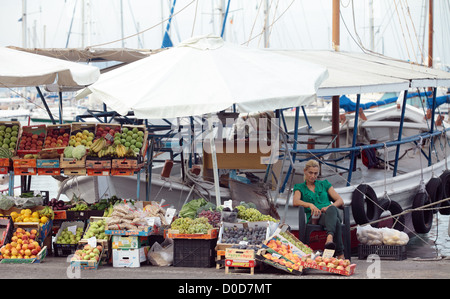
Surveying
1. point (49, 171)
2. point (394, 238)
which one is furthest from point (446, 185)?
point (49, 171)

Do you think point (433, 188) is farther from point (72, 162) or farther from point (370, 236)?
point (72, 162)

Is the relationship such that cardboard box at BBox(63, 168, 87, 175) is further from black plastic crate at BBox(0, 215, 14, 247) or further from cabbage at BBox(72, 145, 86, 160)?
black plastic crate at BBox(0, 215, 14, 247)

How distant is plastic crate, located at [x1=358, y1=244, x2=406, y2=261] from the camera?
28.5 feet

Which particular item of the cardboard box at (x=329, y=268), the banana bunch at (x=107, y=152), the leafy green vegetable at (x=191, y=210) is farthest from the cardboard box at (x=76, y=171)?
the cardboard box at (x=329, y=268)

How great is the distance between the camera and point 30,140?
9328 millimetres

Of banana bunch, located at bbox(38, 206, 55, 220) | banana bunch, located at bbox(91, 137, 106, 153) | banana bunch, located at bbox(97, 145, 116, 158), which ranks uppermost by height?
banana bunch, located at bbox(91, 137, 106, 153)

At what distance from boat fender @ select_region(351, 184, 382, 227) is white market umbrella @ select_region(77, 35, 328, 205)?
2647 millimetres

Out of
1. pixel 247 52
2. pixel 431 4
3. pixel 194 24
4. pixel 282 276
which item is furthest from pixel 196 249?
→ pixel 431 4

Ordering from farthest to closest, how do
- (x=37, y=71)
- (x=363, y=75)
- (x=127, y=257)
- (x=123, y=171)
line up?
(x=363, y=75) < (x=123, y=171) < (x=37, y=71) < (x=127, y=257)

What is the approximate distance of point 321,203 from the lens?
27.1 feet

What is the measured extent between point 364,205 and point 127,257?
13.3 feet

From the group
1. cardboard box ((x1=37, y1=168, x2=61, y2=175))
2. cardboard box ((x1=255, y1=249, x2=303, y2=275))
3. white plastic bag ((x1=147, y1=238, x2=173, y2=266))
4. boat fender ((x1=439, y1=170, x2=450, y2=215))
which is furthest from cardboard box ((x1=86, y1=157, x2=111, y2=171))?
boat fender ((x1=439, y1=170, x2=450, y2=215))

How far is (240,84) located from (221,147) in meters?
2.51

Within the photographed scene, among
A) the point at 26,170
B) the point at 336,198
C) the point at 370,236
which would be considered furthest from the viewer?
the point at 370,236
